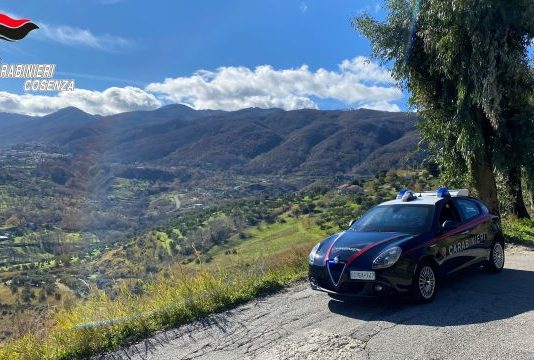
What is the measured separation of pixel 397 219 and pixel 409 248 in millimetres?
1120

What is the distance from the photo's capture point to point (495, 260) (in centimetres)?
867

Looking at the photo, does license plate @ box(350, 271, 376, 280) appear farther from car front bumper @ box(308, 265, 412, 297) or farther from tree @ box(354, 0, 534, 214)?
tree @ box(354, 0, 534, 214)

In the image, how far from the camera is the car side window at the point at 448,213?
25.5 ft

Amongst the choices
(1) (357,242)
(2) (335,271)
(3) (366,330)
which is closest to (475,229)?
(1) (357,242)

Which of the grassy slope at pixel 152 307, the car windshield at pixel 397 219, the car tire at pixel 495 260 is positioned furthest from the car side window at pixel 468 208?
the grassy slope at pixel 152 307

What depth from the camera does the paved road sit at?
502 cm

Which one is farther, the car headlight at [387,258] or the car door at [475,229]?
the car door at [475,229]

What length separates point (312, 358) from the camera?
4.98 meters

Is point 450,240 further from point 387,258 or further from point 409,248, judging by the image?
point 387,258

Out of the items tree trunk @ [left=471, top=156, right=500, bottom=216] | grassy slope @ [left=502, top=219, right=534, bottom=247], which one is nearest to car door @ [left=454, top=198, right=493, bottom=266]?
grassy slope @ [left=502, top=219, right=534, bottom=247]

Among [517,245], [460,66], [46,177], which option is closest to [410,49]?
[460,66]

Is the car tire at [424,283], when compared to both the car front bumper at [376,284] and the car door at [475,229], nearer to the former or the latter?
the car front bumper at [376,284]

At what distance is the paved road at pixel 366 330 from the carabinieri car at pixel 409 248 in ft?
1.19

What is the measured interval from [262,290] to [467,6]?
29.3 ft
